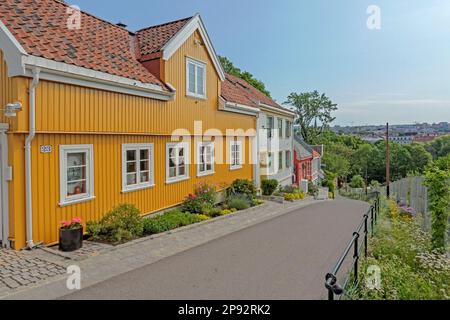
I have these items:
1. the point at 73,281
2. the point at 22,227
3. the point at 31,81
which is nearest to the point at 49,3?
the point at 31,81

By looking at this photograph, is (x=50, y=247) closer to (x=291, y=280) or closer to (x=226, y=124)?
(x=291, y=280)

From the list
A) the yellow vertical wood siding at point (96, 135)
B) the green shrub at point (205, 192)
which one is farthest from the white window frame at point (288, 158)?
the yellow vertical wood siding at point (96, 135)

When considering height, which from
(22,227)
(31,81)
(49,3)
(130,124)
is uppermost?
(49,3)

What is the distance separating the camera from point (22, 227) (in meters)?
7.59

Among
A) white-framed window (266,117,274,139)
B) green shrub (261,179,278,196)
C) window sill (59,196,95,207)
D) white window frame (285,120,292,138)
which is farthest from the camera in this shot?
white window frame (285,120,292,138)

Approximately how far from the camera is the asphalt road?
18.7 feet

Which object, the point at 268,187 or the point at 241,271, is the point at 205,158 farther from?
the point at 241,271

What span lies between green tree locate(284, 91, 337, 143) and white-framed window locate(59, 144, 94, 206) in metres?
51.5

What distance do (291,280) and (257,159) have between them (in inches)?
536

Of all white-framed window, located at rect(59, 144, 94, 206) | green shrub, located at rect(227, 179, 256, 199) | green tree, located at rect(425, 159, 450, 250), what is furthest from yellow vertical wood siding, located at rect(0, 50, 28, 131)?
green tree, located at rect(425, 159, 450, 250)

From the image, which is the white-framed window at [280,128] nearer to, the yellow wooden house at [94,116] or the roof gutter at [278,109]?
the roof gutter at [278,109]

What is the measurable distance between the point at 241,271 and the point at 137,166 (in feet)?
18.5

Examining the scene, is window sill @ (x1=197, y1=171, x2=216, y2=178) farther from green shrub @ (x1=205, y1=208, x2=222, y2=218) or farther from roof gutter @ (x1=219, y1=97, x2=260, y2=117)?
roof gutter @ (x1=219, y1=97, x2=260, y2=117)

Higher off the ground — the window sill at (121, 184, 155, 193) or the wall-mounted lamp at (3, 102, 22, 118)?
the wall-mounted lamp at (3, 102, 22, 118)
